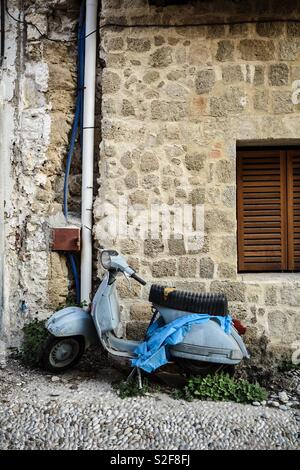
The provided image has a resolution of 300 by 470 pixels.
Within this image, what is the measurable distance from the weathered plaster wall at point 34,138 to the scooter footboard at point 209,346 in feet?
5.06

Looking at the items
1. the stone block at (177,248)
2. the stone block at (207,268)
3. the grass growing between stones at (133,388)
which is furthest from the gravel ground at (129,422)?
the stone block at (177,248)

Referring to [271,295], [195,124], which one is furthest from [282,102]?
[271,295]

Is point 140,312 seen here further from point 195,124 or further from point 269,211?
point 195,124

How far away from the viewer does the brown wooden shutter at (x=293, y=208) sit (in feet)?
14.3

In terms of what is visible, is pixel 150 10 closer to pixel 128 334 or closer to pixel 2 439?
pixel 128 334

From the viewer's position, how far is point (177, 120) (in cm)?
419

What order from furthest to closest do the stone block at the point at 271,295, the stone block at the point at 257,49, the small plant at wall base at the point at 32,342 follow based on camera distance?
the stone block at the point at 257,49 < the stone block at the point at 271,295 < the small plant at wall base at the point at 32,342

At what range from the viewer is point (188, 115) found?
4191 mm

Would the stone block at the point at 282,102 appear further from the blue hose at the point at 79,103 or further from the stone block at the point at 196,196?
the blue hose at the point at 79,103

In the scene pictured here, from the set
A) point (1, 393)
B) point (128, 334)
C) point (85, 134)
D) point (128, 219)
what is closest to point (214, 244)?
point (128, 219)

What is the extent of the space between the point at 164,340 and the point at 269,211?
1.84 metres

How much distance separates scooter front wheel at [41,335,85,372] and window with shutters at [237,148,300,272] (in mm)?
1797

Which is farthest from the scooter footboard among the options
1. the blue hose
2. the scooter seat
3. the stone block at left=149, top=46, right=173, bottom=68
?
the stone block at left=149, top=46, right=173, bottom=68

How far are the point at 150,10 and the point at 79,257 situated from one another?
2570 mm
